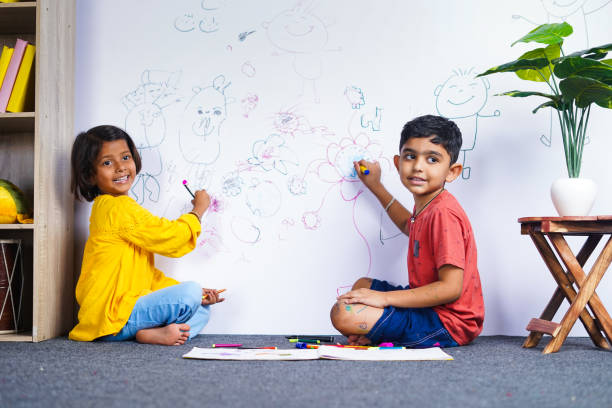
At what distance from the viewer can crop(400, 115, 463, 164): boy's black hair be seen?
1507 mm

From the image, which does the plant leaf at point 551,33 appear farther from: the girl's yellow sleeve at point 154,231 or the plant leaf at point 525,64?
the girl's yellow sleeve at point 154,231

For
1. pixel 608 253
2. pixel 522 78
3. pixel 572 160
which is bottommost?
pixel 608 253

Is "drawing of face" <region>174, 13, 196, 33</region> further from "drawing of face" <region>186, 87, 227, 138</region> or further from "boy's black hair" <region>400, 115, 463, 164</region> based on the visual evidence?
"boy's black hair" <region>400, 115, 463, 164</region>

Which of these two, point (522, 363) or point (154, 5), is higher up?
point (154, 5)

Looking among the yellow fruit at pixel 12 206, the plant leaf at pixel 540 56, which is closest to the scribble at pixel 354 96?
the plant leaf at pixel 540 56

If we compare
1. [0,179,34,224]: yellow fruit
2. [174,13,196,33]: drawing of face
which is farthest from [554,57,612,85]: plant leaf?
[0,179,34,224]: yellow fruit

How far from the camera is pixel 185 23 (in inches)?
69.5

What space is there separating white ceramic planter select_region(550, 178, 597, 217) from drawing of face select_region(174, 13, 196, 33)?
1.24 m

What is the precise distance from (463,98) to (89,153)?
1183 millimetres

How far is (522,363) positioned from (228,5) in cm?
138

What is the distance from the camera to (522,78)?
1.58 metres

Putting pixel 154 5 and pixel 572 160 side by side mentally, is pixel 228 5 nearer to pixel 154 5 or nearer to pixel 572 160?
pixel 154 5

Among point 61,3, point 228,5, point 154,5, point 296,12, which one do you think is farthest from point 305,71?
point 61,3

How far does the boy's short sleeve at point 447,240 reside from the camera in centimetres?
136
